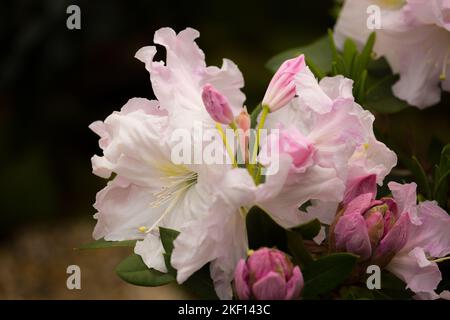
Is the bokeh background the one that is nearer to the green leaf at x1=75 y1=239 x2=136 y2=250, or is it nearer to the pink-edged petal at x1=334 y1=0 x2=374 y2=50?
the pink-edged petal at x1=334 y1=0 x2=374 y2=50

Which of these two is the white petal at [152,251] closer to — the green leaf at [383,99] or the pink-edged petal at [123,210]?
the pink-edged petal at [123,210]

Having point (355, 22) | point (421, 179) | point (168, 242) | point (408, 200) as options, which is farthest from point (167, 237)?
point (355, 22)

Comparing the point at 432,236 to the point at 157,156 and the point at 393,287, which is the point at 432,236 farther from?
the point at 157,156

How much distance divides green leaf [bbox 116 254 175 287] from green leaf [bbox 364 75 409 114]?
1.16ft

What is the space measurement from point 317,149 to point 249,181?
7 cm

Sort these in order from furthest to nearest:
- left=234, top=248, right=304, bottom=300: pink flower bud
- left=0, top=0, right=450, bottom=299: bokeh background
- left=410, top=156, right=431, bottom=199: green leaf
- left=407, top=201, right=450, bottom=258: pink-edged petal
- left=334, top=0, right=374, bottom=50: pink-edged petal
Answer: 1. left=0, top=0, right=450, bottom=299: bokeh background
2. left=334, top=0, right=374, bottom=50: pink-edged petal
3. left=410, top=156, right=431, bottom=199: green leaf
4. left=407, top=201, right=450, bottom=258: pink-edged petal
5. left=234, top=248, right=304, bottom=300: pink flower bud

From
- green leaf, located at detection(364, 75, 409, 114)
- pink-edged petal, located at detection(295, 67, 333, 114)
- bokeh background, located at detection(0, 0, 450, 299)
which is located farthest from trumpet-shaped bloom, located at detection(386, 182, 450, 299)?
bokeh background, located at detection(0, 0, 450, 299)

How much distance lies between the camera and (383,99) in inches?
35.3

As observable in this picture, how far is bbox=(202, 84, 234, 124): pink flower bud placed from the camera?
0.61 meters

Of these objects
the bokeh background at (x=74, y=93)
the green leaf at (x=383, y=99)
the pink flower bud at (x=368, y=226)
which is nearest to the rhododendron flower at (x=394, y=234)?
the pink flower bud at (x=368, y=226)

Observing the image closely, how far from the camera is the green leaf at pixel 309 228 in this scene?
0.61m

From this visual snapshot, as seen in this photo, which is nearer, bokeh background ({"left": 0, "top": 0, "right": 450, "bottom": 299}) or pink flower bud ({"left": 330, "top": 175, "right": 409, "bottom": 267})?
pink flower bud ({"left": 330, "top": 175, "right": 409, "bottom": 267})

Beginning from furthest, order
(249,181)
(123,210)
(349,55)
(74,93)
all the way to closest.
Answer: (74,93), (349,55), (123,210), (249,181)

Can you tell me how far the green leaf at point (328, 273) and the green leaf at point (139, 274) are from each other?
111 millimetres
